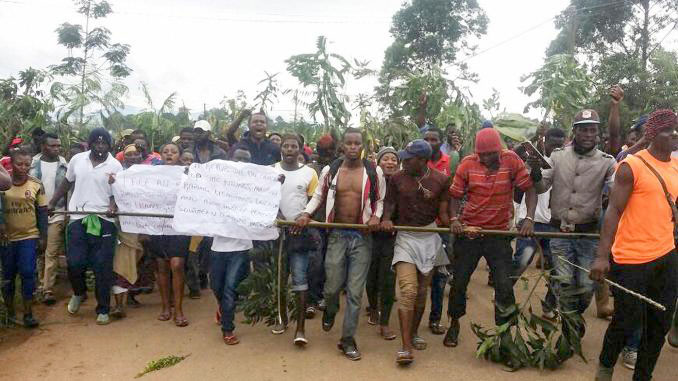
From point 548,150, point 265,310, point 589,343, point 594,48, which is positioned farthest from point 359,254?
point 594,48

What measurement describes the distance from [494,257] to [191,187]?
116 inches

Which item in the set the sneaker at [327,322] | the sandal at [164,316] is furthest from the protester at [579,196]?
the sandal at [164,316]

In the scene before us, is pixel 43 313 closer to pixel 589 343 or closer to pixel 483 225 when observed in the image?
pixel 483 225

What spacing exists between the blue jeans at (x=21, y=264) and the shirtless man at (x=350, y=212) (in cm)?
291

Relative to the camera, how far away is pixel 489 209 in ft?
15.0

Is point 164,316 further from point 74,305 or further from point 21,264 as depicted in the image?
point 21,264

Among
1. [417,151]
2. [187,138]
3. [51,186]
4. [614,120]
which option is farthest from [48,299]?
[614,120]

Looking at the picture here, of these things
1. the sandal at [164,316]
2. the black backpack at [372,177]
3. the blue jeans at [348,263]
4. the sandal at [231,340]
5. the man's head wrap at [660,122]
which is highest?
the man's head wrap at [660,122]

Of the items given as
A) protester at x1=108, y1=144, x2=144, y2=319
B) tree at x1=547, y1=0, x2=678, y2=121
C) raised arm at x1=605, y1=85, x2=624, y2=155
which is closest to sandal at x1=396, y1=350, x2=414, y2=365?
raised arm at x1=605, y1=85, x2=624, y2=155

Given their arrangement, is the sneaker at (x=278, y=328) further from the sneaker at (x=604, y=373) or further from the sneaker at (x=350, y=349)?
the sneaker at (x=604, y=373)

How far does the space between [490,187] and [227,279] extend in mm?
2580

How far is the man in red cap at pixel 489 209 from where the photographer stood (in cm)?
450

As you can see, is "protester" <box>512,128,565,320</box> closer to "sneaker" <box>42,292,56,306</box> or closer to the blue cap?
the blue cap

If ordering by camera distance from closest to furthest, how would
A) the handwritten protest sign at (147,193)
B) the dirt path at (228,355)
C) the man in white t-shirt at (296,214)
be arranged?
the dirt path at (228,355) → the man in white t-shirt at (296,214) → the handwritten protest sign at (147,193)
